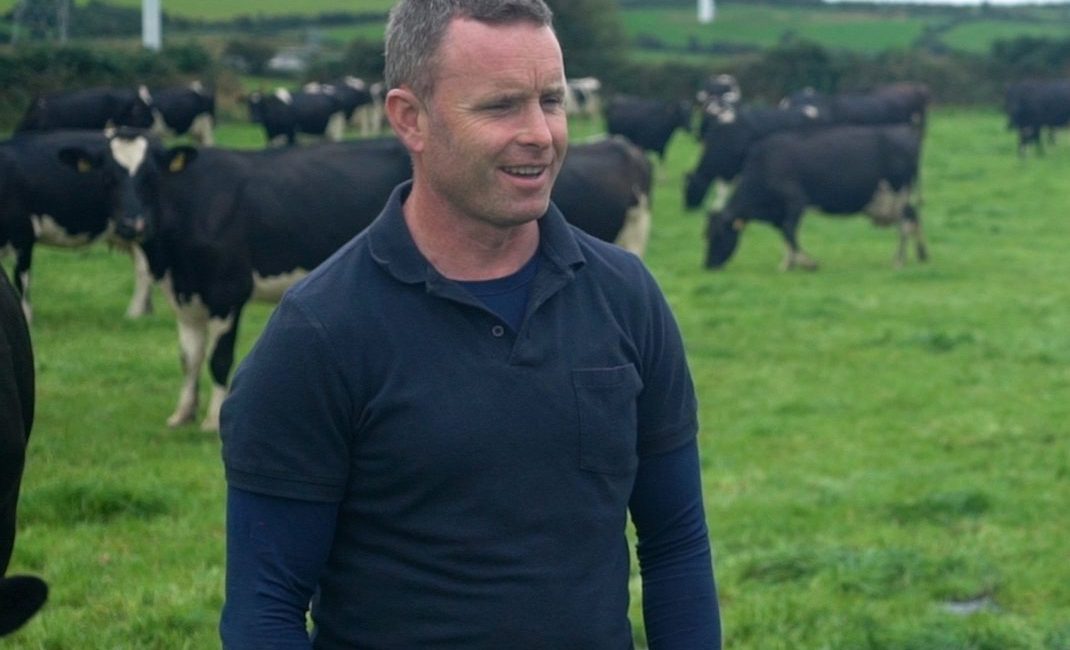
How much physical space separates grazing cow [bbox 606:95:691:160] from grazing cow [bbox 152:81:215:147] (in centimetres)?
820

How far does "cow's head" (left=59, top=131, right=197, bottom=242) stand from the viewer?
10.5 metres

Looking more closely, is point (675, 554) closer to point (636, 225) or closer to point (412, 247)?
point (412, 247)

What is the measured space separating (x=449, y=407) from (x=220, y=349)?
845 cm

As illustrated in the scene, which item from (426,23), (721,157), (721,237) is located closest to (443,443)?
(426,23)

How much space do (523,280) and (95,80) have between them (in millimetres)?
40782

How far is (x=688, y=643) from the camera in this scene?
3035mm

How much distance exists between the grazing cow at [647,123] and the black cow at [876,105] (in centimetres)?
260

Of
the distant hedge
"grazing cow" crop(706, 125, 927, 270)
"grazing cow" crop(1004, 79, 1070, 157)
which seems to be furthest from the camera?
"grazing cow" crop(1004, 79, 1070, 157)

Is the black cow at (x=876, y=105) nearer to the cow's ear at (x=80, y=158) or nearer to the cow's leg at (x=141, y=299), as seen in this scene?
the cow's leg at (x=141, y=299)

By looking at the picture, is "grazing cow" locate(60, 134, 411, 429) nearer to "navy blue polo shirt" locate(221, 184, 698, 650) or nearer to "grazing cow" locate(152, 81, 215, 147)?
"navy blue polo shirt" locate(221, 184, 698, 650)

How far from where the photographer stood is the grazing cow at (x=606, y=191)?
13641mm

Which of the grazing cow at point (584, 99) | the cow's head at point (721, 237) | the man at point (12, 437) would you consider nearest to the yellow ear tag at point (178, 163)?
the man at point (12, 437)

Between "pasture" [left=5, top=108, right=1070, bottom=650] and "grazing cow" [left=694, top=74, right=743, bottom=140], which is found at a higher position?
"pasture" [left=5, top=108, right=1070, bottom=650]

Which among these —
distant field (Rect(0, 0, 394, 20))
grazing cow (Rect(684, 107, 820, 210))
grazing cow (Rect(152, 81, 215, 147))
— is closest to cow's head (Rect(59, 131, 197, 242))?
grazing cow (Rect(684, 107, 820, 210))
